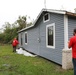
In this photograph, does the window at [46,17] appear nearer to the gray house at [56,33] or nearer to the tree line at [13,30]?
the gray house at [56,33]

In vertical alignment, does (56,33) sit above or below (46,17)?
below

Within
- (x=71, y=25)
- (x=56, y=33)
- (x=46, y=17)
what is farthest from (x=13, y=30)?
(x=71, y=25)

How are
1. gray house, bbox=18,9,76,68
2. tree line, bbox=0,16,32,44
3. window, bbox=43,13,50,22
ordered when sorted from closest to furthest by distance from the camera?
gray house, bbox=18,9,76,68 → window, bbox=43,13,50,22 → tree line, bbox=0,16,32,44

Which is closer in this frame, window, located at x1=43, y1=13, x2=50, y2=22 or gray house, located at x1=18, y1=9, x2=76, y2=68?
gray house, located at x1=18, y1=9, x2=76, y2=68

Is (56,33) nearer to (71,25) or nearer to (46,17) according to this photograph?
(71,25)

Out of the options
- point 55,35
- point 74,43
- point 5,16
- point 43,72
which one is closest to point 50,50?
point 55,35

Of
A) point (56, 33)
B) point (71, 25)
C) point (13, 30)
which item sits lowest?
point (56, 33)

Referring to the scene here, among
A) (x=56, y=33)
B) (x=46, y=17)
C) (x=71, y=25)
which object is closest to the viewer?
(x=71, y=25)

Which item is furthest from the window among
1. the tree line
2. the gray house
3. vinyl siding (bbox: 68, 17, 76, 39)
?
the tree line

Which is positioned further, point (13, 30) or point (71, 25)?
point (13, 30)

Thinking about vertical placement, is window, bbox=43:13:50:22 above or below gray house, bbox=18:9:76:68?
above

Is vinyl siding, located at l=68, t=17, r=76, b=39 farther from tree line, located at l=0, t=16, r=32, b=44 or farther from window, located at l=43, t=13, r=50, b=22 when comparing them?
tree line, located at l=0, t=16, r=32, b=44

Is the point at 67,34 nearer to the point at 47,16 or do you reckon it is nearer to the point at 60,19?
the point at 60,19

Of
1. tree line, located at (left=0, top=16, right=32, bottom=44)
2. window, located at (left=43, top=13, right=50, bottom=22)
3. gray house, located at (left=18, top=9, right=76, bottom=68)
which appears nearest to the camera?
gray house, located at (left=18, top=9, right=76, bottom=68)
